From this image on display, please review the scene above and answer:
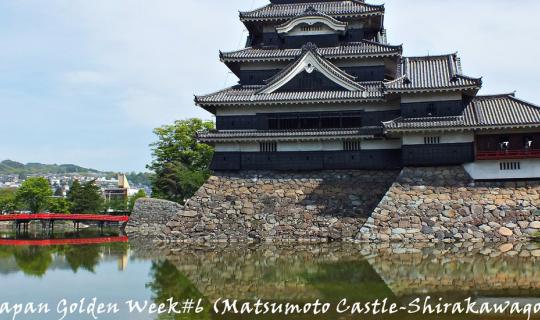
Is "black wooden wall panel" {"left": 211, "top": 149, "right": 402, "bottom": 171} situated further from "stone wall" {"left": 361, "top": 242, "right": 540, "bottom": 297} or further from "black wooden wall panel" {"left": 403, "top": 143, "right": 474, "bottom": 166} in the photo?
"stone wall" {"left": 361, "top": 242, "right": 540, "bottom": 297}

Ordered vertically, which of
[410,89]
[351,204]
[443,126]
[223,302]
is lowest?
[223,302]

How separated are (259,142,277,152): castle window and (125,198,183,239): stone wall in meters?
6.63

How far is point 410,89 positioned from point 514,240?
7.33 m

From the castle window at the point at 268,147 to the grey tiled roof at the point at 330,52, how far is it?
4.34 metres

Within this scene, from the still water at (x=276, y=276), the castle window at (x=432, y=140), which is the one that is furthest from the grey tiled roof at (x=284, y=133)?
the still water at (x=276, y=276)

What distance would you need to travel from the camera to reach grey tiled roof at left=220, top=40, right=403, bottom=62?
1053 inches

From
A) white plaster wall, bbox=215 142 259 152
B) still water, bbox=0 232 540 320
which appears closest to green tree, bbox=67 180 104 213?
white plaster wall, bbox=215 142 259 152

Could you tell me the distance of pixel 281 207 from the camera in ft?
80.2

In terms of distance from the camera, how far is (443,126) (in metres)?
23.2

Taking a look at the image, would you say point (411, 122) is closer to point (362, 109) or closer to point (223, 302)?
Answer: point (362, 109)

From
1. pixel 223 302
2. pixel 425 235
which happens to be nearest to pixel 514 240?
pixel 425 235

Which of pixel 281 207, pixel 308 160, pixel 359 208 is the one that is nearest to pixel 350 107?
pixel 308 160

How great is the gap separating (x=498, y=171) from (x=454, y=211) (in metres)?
3.03

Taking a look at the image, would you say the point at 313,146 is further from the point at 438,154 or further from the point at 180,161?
the point at 180,161
